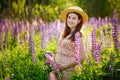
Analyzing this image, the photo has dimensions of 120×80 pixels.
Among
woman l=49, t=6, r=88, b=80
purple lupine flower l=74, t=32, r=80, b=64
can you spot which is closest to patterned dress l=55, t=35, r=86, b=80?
woman l=49, t=6, r=88, b=80

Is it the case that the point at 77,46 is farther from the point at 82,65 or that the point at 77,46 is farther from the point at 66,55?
the point at 66,55

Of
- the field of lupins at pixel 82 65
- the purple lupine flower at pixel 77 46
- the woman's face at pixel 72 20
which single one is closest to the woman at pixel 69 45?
the woman's face at pixel 72 20

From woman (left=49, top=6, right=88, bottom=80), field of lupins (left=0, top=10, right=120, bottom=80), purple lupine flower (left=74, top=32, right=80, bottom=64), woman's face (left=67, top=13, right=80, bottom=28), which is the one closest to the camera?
purple lupine flower (left=74, top=32, right=80, bottom=64)

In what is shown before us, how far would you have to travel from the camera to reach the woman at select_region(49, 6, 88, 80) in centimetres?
604

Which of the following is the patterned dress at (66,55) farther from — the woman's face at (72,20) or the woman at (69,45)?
the woman's face at (72,20)

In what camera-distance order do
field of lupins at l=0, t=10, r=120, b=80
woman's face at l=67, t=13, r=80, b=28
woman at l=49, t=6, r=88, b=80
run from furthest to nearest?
woman's face at l=67, t=13, r=80, b=28
woman at l=49, t=6, r=88, b=80
field of lupins at l=0, t=10, r=120, b=80

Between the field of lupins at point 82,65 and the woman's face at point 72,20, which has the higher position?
the woman's face at point 72,20

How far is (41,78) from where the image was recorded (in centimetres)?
654

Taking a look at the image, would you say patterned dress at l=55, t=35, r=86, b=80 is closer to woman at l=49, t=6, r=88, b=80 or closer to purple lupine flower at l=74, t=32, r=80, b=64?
woman at l=49, t=6, r=88, b=80

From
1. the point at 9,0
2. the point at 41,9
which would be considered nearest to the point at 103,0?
the point at 41,9

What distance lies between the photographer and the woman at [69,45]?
19.8 feet

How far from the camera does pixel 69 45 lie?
6109 mm

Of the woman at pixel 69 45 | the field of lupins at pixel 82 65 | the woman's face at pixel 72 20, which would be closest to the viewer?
the field of lupins at pixel 82 65

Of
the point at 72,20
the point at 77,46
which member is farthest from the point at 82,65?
the point at 72,20
